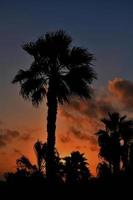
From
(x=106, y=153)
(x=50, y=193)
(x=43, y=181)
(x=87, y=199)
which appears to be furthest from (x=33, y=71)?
(x=106, y=153)

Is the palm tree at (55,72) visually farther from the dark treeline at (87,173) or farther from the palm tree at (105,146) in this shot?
the palm tree at (105,146)

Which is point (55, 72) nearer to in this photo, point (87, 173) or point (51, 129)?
point (51, 129)

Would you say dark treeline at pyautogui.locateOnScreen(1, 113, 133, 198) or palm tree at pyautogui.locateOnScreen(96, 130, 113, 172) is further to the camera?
palm tree at pyautogui.locateOnScreen(96, 130, 113, 172)

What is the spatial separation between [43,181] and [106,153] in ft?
77.9

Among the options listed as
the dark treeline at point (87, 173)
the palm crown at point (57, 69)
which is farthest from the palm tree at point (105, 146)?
the palm crown at point (57, 69)

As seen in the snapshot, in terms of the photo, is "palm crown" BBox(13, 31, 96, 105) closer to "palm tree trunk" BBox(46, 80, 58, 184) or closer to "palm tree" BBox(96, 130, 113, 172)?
"palm tree trunk" BBox(46, 80, 58, 184)

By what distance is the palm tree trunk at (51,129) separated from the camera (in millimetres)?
25681

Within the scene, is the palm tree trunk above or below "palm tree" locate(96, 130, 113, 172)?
below

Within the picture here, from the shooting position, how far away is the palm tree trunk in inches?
1011

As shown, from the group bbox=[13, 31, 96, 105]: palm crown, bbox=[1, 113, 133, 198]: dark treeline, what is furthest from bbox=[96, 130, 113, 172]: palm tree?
bbox=[13, 31, 96, 105]: palm crown

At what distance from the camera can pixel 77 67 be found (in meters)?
29.2

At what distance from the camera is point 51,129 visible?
2719cm

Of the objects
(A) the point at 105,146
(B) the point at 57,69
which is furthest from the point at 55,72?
(A) the point at 105,146

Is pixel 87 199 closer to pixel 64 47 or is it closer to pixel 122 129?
pixel 64 47
